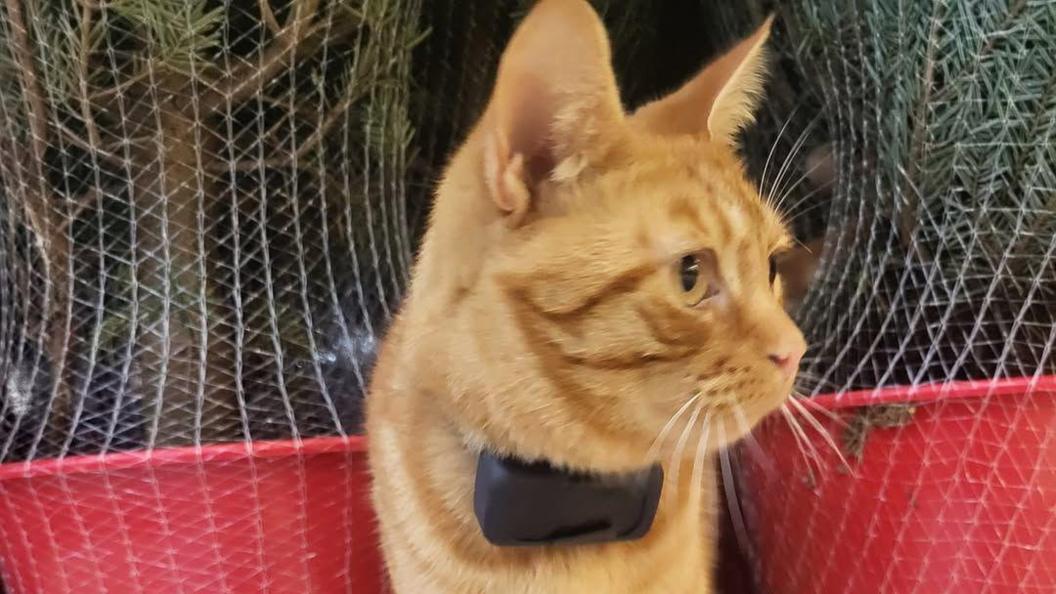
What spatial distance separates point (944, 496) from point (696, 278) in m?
0.39

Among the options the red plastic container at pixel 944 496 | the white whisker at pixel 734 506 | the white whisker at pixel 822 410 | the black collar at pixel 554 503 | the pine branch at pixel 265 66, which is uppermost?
the pine branch at pixel 265 66

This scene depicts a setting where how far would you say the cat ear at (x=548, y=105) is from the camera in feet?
1.80

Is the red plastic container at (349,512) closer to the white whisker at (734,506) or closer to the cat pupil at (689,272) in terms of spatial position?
the white whisker at (734,506)

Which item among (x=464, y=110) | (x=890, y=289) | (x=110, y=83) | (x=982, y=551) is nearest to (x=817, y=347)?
(x=890, y=289)

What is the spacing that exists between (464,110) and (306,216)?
0.25 m

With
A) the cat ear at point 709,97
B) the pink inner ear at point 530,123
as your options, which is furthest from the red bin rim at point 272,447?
the pink inner ear at point 530,123

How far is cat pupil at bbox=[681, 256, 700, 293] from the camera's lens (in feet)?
2.06

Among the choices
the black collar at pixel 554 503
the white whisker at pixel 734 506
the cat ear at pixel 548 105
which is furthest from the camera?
the white whisker at pixel 734 506

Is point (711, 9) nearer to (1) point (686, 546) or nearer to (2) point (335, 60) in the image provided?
(2) point (335, 60)

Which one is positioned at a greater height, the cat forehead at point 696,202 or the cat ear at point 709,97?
the cat ear at point 709,97

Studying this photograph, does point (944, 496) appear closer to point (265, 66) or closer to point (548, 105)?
point (548, 105)

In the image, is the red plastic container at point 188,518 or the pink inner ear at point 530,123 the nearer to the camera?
the pink inner ear at point 530,123

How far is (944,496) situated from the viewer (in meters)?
0.84

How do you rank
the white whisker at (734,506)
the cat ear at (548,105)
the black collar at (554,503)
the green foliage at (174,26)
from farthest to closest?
the white whisker at (734,506) < the green foliage at (174,26) < the black collar at (554,503) < the cat ear at (548,105)
